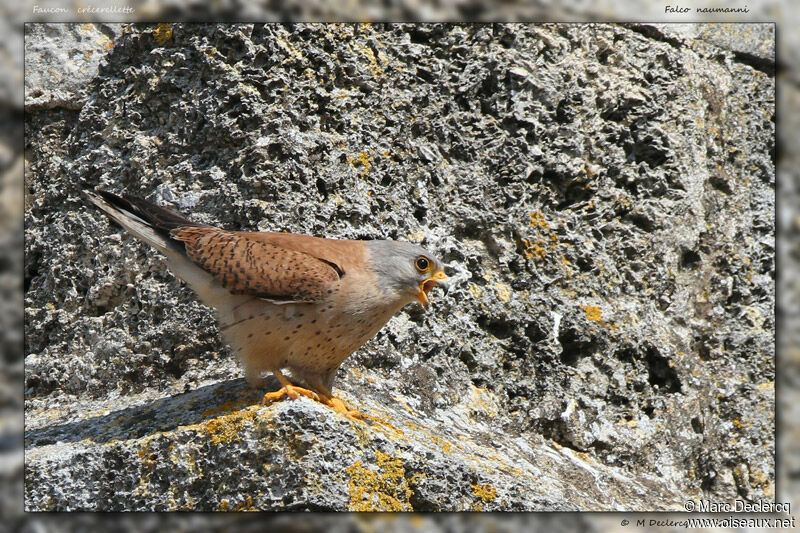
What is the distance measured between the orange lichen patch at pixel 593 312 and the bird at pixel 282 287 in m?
1.04

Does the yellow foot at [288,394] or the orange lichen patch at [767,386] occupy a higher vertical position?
the orange lichen patch at [767,386]

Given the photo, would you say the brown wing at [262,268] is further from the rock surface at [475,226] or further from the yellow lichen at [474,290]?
the yellow lichen at [474,290]

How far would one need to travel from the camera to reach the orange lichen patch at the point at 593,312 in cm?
459

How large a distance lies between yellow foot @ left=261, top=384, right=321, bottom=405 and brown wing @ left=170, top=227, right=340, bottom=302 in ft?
1.55

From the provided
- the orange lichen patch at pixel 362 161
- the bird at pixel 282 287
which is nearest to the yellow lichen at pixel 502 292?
the bird at pixel 282 287

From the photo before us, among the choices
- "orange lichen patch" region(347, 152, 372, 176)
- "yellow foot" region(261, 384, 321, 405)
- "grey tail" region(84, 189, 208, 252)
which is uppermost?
"orange lichen patch" region(347, 152, 372, 176)

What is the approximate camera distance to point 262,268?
402 centimetres

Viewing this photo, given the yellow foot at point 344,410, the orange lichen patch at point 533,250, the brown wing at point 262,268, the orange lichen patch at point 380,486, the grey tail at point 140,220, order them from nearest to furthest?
the orange lichen patch at point 380,486, the yellow foot at point 344,410, the brown wing at point 262,268, the grey tail at point 140,220, the orange lichen patch at point 533,250

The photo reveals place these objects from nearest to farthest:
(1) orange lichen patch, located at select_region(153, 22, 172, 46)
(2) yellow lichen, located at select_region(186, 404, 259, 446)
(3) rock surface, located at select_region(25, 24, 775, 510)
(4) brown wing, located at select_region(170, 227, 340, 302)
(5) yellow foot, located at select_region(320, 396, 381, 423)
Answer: (2) yellow lichen, located at select_region(186, 404, 259, 446) < (5) yellow foot, located at select_region(320, 396, 381, 423) < (4) brown wing, located at select_region(170, 227, 340, 302) < (3) rock surface, located at select_region(25, 24, 775, 510) < (1) orange lichen patch, located at select_region(153, 22, 172, 46)

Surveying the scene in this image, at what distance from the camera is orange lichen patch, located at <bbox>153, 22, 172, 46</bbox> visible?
4.84 metres

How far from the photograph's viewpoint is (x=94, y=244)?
15.1ft

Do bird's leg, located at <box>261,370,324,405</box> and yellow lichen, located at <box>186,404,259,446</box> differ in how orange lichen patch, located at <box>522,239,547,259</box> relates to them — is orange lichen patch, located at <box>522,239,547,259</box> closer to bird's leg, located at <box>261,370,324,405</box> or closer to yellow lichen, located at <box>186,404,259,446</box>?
bird's leg, located at <box>261,370,324,405</box>

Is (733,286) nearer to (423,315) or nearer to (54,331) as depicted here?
(423,315)

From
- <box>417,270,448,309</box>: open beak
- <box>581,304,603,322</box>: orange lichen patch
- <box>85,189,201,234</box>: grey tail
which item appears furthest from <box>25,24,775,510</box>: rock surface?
<box>85,189,201,234</box>: grey tail
